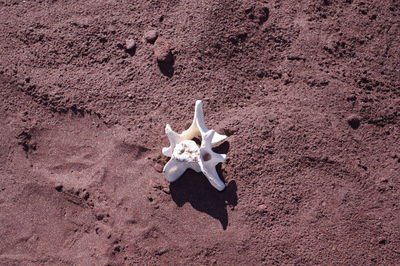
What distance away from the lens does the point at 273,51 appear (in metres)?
3.16

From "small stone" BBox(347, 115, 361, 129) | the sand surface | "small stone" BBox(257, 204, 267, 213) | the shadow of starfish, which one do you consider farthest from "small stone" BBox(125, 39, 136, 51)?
"small stone" BBox(347, 115, 361, 129)

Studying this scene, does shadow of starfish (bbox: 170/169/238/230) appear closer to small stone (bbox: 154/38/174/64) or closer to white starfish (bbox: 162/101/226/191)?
white starfish (bbox: 162/101/226/191)

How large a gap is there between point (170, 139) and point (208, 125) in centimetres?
36

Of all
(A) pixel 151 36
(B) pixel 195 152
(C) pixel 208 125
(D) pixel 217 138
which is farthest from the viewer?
(A) pixel 151 36

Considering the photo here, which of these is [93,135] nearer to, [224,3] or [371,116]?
[224,3]

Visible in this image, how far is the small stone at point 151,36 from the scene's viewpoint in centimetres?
324

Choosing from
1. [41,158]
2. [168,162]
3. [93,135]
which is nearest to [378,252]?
[168,162]

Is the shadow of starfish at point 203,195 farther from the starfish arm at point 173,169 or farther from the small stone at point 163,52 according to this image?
the small stone at point 163,52

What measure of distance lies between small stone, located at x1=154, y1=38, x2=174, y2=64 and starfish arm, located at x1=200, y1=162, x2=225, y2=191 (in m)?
0.92

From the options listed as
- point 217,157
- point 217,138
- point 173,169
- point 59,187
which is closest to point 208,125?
point 217,138

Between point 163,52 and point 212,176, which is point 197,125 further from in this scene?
point 163,52

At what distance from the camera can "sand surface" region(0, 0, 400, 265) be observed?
294cm

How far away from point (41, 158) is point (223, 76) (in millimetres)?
1636

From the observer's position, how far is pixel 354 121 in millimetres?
3000
